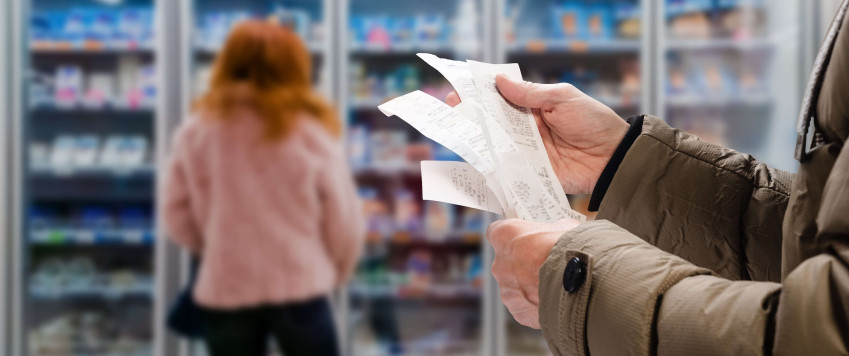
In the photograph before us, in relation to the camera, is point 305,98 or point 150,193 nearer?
point 305,98

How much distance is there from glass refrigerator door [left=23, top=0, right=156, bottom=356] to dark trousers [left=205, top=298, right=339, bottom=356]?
0.45 m

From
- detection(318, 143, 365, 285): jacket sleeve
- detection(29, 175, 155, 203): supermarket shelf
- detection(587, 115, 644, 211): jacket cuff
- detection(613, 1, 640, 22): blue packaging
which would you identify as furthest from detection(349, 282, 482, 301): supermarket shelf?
detection(587, 115, 644, 211): jacket cuff

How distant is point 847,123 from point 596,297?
0.85 ft

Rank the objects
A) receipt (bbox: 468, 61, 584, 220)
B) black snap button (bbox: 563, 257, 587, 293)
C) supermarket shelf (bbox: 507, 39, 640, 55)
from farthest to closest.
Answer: supermarket shelf (bbox: 507, 39, 640, 55)
receipt (bbox: 468, 61, 584, 220)
black snap button (bbox: 563, 257, 587, 293)

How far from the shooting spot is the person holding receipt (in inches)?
19.5

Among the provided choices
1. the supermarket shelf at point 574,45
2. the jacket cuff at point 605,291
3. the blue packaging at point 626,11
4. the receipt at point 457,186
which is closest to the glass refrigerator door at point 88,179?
the supermarket shelf at point 574,45

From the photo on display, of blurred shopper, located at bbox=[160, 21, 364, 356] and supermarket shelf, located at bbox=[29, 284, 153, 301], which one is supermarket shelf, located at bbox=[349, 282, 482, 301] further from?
supermarket shelf, located at bbox=[29, 284, 153, 301]

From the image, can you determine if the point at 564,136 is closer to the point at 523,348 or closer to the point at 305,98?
the point at 305,98

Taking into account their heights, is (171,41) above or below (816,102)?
above

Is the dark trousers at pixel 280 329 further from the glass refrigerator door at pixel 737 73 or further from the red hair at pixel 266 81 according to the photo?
the glass refrigerator door at pixel 737 73

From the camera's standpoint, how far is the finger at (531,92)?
96 cm

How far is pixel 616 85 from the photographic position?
107 inches

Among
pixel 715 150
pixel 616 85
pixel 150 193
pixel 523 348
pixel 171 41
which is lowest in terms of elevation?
pixel 523 348

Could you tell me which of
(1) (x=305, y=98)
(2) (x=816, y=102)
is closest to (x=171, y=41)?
(1) (x=305, y=98)
